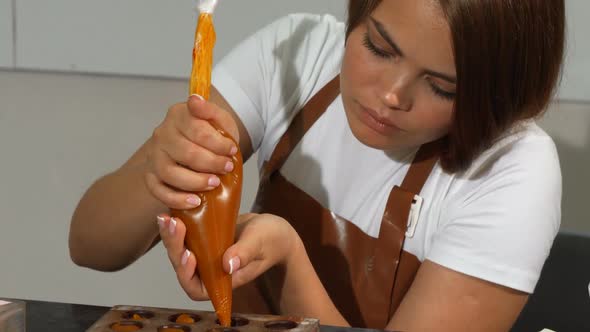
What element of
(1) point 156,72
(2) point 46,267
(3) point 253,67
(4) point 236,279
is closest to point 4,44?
(1) point 156,72

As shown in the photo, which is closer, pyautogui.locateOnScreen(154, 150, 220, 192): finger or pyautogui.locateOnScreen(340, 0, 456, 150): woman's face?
pyautogui.locateOnScreen(154, 150, 220, 192): finger

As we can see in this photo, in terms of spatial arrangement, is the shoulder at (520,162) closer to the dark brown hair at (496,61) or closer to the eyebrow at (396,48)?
the dark brown hair at (496,61)

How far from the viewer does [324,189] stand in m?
1.27

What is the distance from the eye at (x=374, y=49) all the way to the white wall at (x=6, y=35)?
50.7 inches

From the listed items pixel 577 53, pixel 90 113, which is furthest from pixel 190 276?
pixel 90 113

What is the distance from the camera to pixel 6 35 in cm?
212

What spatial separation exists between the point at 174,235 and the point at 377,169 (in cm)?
47

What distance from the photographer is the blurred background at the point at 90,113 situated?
2.01m

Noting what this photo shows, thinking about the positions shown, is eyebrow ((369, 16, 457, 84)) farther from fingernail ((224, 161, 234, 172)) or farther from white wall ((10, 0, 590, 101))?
white wall ((10, 0, 590, 101))

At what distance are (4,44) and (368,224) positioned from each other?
49.1 inches

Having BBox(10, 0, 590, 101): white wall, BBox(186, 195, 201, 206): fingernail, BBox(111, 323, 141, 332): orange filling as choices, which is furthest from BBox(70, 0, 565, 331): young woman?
BBox(10, 0, 590, 101): white wall

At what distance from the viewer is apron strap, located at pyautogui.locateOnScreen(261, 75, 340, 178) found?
1.29 meters

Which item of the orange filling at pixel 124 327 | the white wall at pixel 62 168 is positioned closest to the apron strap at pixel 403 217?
the orange filling at pixel 124 327

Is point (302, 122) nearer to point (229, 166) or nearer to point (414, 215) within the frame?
point (414, 215)
